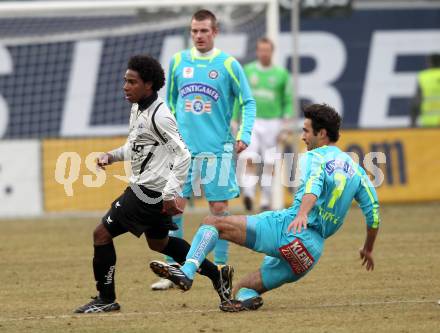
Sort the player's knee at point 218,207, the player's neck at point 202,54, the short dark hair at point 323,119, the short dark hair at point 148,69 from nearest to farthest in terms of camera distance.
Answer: the short dark hair at point 323,119
the short dark hair at point 148,69
the player's knee at point 218,207
the player's neck at point 202,54

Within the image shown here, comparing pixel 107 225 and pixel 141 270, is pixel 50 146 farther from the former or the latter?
pixel 107 225

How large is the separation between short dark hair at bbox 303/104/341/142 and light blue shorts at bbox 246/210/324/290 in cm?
71

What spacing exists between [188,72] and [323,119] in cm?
235

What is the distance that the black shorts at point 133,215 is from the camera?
868 cm

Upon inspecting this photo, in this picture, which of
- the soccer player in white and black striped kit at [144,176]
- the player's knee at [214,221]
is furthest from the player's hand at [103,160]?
the player's knee at [214,221]

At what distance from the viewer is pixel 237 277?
10.7 metres

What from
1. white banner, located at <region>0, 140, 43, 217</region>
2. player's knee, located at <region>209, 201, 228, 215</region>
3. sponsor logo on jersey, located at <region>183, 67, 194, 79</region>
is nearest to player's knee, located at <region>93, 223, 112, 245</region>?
player's knee, located at <region>209, 201, 228, 215</region>

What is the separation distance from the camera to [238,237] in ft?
27.8

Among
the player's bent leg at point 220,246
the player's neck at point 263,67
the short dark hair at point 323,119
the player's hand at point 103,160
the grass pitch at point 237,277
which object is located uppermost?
the player's neck at point 263,67

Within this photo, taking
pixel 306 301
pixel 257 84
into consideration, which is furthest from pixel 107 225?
pixel 257 84

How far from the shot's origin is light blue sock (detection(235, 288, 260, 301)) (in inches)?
341

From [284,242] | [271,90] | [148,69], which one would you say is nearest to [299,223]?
[284,242]

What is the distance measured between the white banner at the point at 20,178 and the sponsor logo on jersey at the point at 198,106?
25.9 ft

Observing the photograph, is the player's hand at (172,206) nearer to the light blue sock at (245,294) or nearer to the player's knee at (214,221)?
the player's knee at (214,221)
